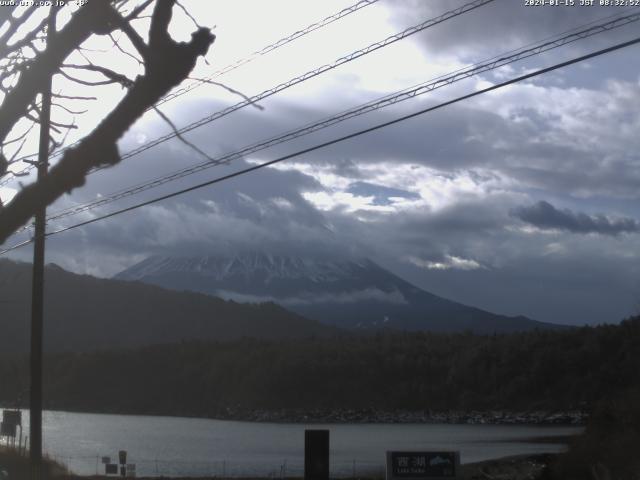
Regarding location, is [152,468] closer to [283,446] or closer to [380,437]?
[283,446]

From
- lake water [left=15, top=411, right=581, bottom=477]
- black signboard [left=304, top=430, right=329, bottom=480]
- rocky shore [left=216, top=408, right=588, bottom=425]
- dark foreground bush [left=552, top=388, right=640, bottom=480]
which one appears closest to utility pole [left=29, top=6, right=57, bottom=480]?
black signboard [left=304, top=430, right=329, bottom=480]

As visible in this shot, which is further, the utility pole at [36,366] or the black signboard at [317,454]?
the utility pole at [36,366]

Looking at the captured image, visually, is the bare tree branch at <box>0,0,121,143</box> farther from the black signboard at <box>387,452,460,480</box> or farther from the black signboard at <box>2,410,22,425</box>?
the black signboard at <box>2,410,22,425</box>

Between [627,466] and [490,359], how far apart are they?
3077 inches

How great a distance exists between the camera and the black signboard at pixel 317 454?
21281 mm

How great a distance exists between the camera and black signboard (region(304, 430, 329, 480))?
2128cm

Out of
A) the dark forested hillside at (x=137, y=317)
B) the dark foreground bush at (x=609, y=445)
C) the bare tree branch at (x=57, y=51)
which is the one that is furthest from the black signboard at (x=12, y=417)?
the dark forested hillside at (x=137, y=317)

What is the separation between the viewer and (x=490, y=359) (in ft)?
345

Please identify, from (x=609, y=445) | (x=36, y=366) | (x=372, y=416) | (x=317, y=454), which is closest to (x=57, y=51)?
(x=317, y=454)

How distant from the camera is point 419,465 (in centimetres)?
2231

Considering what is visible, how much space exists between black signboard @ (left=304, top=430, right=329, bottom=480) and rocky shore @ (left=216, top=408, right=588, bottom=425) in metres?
72.7

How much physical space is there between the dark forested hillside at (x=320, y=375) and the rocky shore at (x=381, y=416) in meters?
1.47

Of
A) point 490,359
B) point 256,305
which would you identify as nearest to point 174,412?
point 490,359

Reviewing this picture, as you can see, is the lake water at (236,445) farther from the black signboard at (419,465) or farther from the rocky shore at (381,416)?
the black signboard at (419,465)
